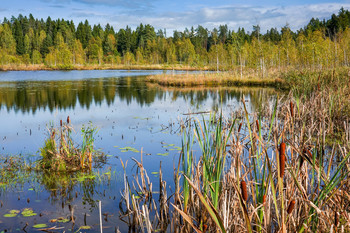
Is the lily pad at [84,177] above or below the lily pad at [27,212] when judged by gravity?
above

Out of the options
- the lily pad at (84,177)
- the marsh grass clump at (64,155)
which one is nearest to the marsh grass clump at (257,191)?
the lily pad at (84,177)

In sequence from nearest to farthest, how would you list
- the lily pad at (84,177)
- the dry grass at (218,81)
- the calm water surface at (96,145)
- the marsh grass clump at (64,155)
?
the calm water surface at (96,145) < the lily pad at (84,177) < the marsh grass clump at (64,155) < the dry grass at (218,81)

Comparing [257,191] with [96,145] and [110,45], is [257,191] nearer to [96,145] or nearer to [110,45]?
[96,145]

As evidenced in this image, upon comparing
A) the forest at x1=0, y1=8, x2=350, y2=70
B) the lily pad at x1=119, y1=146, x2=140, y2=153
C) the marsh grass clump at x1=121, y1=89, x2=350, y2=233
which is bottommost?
the lily pad at x1=119, y1=146, x2=140, y2=153

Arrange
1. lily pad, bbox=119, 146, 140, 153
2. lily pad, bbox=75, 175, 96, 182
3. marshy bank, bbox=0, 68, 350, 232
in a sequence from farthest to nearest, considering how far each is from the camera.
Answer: lily pad, bbox=119, 146, 140, 153, lily pad, bbox=75, 175, 96, 182, marshy bank, bbox=0, 68, 350, 232

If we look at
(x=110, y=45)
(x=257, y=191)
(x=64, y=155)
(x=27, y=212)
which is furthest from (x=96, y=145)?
(x=110, y=45)

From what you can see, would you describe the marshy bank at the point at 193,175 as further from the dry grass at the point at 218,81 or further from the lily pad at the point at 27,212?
the dry grass at the point at 218,81

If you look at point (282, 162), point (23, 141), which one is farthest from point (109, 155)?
point (282, 162)

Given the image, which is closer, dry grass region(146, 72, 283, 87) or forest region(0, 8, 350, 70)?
dry grass region(146, 72, 283, 87)

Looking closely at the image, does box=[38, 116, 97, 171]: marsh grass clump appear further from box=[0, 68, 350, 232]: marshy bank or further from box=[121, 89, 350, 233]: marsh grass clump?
box=[121, 89, 350, 233]: marsh grass clump

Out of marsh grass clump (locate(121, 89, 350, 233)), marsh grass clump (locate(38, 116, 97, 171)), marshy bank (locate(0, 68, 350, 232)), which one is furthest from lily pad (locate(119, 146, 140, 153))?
marsh grass clump (locate(121, 89, 350, 233))

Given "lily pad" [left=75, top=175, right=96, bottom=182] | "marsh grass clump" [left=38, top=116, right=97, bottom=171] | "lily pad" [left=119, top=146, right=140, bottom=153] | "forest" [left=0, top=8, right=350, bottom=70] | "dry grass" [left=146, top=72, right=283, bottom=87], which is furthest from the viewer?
"forest" [left=0, top=8, right=350, bottom=70]

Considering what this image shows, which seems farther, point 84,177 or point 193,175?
point 84,177

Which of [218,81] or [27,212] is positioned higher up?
[218,81]
